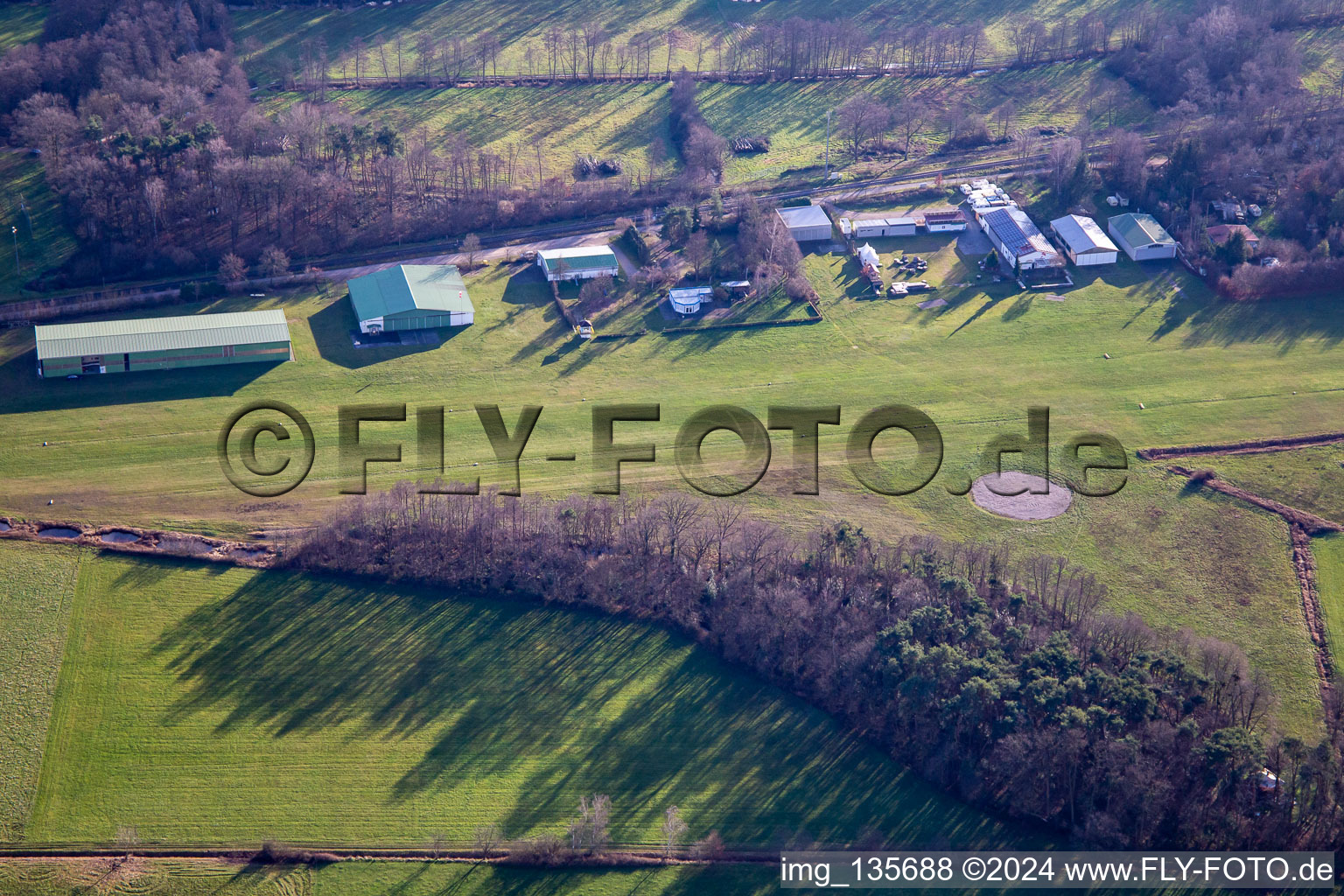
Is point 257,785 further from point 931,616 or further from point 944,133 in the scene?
point 944,133

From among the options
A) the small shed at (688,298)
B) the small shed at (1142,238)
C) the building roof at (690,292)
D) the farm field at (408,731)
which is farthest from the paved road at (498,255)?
the small shed at (1142,238)

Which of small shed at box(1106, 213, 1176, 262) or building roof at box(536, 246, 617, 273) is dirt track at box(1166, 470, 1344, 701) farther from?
building roof at box(536, 246, 617, 273)

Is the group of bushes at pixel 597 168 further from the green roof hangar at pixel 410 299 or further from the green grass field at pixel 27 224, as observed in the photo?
the green grass field at pixel 27 224

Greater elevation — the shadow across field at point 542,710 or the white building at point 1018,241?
the white building at point 1018,241

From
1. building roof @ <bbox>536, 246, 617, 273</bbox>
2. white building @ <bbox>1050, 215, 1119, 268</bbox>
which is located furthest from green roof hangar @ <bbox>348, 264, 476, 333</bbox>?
white building @ <bbox>1050, 215, 1119, 268</bbox>

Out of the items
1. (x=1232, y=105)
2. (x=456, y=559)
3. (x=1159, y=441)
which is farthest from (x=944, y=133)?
(x=456, y=559)

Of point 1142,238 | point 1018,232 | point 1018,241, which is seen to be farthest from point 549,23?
point 1142,238
